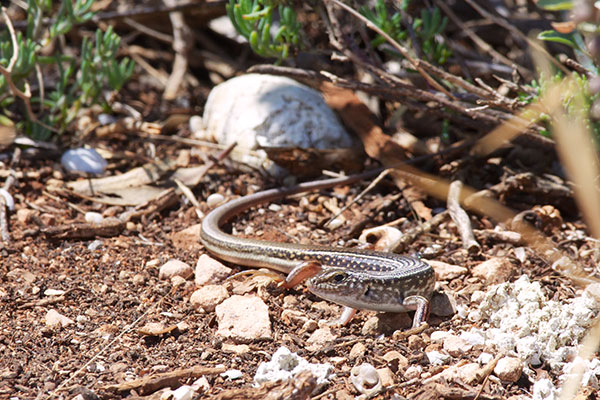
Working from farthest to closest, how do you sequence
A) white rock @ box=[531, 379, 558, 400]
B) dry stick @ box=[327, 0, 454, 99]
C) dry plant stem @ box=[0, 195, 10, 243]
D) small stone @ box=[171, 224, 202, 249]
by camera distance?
small stone @ box=[171, 224, 202, 249] < dry plant stem @ box=[0, 195, 10, 243] < dry stick @ box=[327, 0, 454, 99] < white rock @ box=[531, 379, 558, 400]

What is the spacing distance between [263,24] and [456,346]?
3016 mm

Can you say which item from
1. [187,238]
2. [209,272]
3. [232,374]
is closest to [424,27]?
[187,238]

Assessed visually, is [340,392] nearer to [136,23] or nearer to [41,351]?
[41,351]

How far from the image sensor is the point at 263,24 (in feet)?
17.0

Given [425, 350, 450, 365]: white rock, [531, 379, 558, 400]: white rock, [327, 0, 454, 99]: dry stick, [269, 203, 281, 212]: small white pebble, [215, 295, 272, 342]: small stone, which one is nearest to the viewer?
[531, 379, 558, 400]: white rock

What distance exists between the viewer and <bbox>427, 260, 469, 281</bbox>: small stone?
4109 millimetres

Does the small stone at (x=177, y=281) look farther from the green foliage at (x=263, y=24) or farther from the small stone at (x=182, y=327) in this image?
the green foliage at (x=263, y=24)

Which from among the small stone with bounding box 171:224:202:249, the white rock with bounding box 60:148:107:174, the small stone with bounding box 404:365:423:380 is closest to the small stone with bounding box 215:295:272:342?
the small stone with bounding box 404:365:423:380

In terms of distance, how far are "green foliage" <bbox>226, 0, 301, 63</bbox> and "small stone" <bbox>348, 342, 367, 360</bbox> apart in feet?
8.09

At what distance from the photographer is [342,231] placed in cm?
484

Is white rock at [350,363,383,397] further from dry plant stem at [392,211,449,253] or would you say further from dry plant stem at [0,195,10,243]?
dry plant stem at [0,195,10,243]

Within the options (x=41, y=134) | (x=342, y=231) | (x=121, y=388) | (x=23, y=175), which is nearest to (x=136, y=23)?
(x=41, y=134)

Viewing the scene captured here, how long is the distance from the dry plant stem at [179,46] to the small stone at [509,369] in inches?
178

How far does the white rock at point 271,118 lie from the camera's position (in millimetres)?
5457
